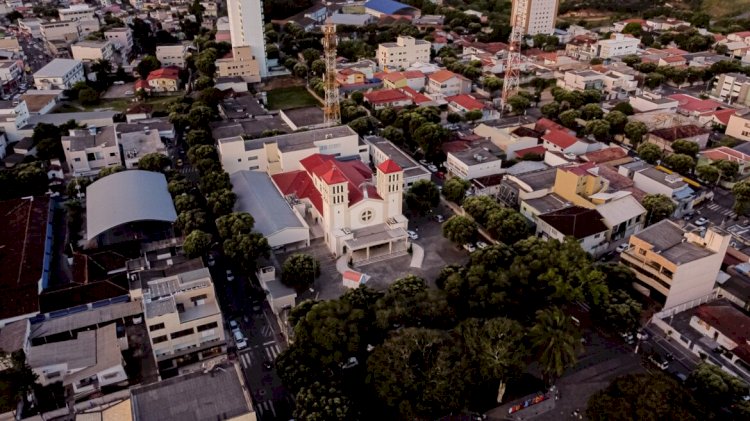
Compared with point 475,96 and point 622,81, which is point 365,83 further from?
point 622,81

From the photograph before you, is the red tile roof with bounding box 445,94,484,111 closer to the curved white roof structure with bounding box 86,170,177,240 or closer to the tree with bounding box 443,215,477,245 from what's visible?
the tree with bounding box 443,215,477,245

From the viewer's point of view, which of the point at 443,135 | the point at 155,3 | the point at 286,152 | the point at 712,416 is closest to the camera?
the point at 712,416

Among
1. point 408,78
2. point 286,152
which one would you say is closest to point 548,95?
point 408,78

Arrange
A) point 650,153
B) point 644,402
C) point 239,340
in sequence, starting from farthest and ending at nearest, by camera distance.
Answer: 1. point 650,153
2. point 239,340
3. point 644,402

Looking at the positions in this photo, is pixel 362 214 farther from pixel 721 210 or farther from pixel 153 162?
pixel 721 210

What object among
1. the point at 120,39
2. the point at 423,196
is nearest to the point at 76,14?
the point at 120,39

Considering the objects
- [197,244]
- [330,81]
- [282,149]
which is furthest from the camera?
[330,81]
